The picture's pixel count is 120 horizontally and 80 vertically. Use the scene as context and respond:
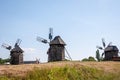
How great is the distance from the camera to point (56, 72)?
2008cm

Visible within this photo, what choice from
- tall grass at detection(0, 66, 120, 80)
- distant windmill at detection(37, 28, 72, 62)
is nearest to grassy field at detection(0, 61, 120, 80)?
tall grass at detection(0, 66, 120, 80)

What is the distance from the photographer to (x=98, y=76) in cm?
2292

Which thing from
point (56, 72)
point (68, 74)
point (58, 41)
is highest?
point (58, 41)

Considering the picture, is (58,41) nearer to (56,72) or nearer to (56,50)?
(56,50)

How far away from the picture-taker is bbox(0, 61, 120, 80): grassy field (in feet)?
60.4

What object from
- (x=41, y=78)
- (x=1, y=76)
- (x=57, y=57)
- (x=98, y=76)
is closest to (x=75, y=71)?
(x=98, y=76)

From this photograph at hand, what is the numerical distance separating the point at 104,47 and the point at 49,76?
41.9 meters

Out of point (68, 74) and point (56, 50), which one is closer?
point (68, 74)

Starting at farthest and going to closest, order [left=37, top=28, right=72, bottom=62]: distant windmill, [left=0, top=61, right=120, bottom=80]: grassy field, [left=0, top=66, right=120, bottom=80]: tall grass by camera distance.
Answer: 1. [left=37, top=28, right=72, bottom=62]: distant windmill
2. [left=0, top=66, right=120, bottom=80]: tall grass
3. [left=0, top=61, right=120, bottom=80]: grassy field

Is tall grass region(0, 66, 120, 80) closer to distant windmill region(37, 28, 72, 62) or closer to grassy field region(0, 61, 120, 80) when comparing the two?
grassy field region(0, 61, 120, 80)

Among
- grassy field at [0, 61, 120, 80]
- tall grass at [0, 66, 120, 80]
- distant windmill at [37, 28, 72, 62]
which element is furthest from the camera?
distant windmill at [37, 28, 72, 62]

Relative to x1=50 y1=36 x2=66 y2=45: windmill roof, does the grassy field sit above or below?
below

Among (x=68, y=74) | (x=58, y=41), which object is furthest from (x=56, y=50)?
(x=68, y=74)

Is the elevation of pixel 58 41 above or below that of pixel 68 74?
above
